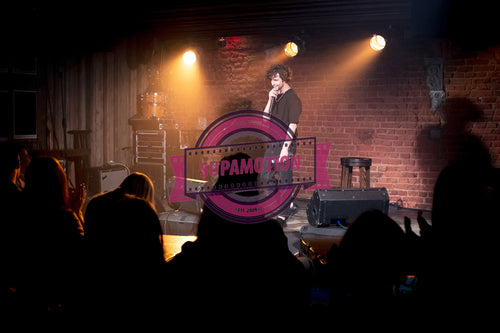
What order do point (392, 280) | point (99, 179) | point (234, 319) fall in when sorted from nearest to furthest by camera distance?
point (234, 319)
point (392, 280)
point (99, 179)

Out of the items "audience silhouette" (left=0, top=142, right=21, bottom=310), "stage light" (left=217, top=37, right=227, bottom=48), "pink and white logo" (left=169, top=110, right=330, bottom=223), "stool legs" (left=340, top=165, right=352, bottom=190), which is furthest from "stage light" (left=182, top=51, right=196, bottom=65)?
"audience silhouette" (left=0, top=142, right=21, bottom=310)

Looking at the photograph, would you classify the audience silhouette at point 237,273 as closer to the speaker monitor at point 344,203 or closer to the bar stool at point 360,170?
the speaker monitor at point 344,203

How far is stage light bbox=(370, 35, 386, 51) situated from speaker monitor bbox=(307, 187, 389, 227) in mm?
2899

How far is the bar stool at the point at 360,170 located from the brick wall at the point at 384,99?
600 millimetres

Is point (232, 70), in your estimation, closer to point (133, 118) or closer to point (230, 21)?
point (230, 21)

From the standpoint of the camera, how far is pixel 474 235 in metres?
1.92

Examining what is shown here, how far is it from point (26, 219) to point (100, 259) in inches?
23.8

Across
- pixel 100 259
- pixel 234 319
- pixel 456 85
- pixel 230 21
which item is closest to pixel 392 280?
pixel 234 319

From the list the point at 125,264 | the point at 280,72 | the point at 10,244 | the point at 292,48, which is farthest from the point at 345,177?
the point at 10,244

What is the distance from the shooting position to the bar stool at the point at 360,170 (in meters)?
6.62

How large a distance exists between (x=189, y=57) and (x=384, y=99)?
4.15 metres

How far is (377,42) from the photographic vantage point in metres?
7.06

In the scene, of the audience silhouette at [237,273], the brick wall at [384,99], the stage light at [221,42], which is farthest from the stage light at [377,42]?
the audience silhouette at [237,273]

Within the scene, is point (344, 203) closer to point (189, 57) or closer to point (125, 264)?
point (125, 264)
